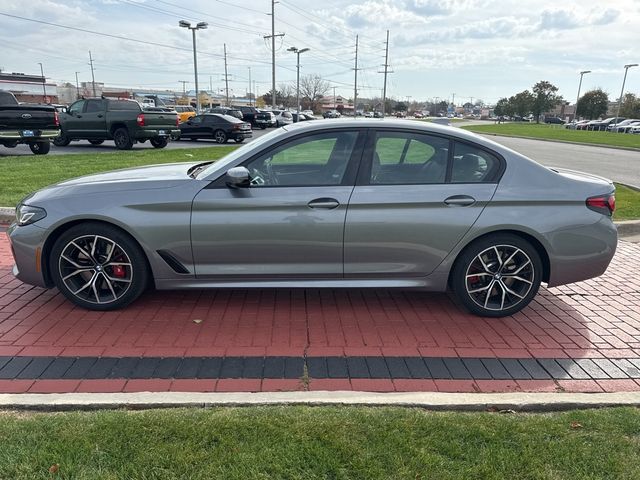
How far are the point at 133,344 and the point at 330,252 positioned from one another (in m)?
1.65

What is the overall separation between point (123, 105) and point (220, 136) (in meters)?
6.09

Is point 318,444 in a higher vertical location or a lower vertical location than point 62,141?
higher

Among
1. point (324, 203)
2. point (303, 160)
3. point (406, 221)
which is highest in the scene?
point (303, 160)

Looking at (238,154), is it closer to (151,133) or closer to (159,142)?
(151,133)

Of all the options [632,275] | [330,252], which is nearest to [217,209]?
[330,252]

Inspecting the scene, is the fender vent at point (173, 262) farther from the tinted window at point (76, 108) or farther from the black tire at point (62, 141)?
the black tire at point (62, 141)

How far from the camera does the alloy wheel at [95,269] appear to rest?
3971 millimetres

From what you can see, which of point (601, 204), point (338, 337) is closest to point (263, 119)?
point (601, 204)

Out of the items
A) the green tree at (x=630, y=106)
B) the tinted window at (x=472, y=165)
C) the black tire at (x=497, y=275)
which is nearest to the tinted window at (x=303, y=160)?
the tinted window at (x=472, y=165)

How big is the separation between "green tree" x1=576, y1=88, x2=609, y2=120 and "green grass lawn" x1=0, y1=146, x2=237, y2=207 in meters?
74.4

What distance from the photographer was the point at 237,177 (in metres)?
3.77

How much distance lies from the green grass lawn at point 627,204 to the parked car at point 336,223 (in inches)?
167

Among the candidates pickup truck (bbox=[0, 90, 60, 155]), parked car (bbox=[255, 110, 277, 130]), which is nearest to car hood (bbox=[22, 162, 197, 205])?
pickup truck (bbox=[0, 90, 60, 155])

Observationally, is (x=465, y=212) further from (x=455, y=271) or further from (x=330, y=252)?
(x=330, y=252)
